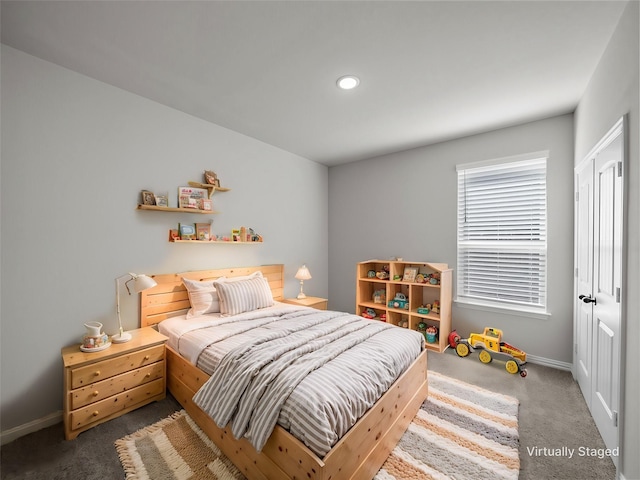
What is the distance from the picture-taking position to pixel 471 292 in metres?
3.72

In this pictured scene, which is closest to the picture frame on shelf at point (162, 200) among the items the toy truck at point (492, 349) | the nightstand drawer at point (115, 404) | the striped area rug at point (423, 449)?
the nightstand drawer at point (115, 404)

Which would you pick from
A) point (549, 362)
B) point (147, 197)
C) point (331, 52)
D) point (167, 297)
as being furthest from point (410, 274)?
point (147, 197)

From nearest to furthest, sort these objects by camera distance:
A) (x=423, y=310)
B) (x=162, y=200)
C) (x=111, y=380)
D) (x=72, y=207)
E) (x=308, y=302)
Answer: (x=111, y=380)
(x=72, y=207)
(x=162, y=200)
(x=423, y=310)
(x=308, y=302)

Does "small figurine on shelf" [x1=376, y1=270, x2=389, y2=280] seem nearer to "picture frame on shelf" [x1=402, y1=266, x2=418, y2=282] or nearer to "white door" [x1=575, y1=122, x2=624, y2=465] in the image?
"picture frame on shelf" [x1=402, y1=266, x2=418, y2=282]

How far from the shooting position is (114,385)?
2184mm

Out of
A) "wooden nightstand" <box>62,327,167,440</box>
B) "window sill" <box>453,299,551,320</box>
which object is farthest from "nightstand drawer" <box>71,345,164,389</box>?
"window sill" <box>453,299,551,320</box>

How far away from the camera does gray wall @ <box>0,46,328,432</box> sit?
6.75 ft

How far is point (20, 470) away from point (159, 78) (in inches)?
112

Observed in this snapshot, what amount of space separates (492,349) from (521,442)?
134cm

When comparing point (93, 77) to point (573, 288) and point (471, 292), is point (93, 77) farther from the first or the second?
point (573, 288)

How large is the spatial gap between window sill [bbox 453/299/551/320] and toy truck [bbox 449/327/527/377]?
0.76ft

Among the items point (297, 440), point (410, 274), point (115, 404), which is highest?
point (410, 274)

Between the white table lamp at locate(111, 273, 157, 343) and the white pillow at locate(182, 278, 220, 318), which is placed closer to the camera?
the white table lamp at locate(111, 273, 157, 343)

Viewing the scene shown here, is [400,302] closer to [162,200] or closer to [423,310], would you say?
[423,310]
